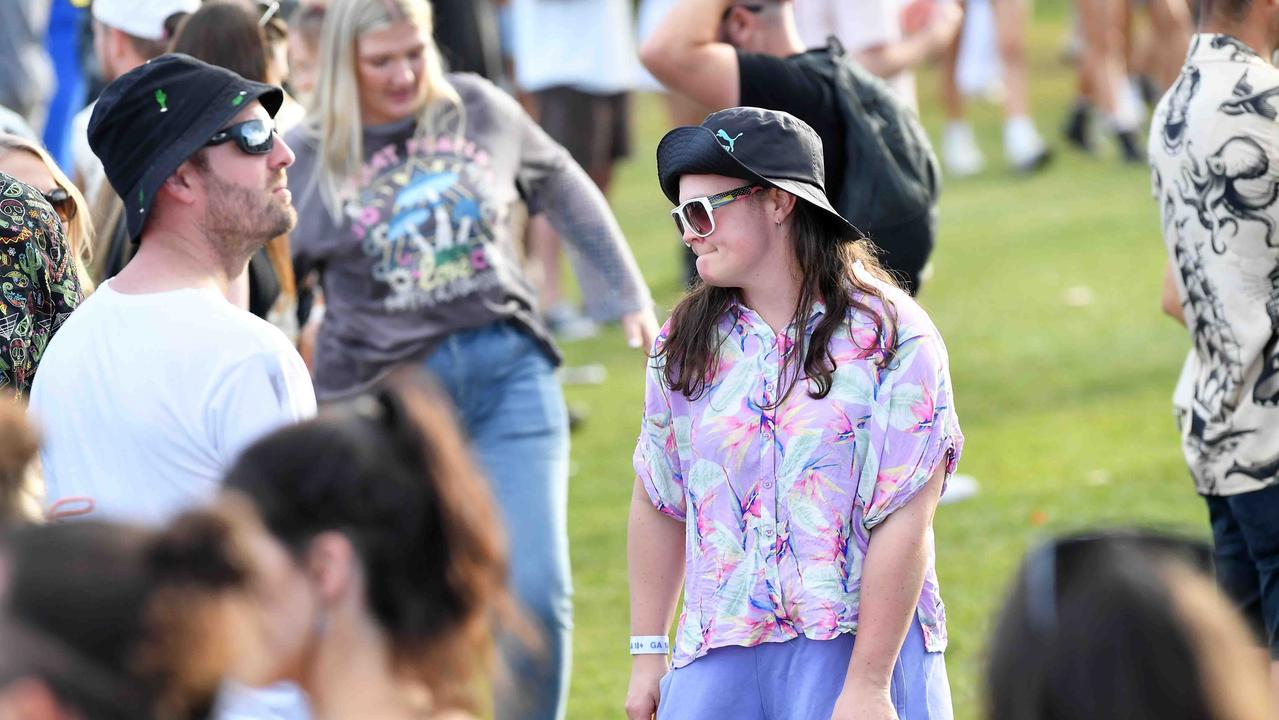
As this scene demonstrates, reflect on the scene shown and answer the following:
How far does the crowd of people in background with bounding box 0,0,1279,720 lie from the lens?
2.00m

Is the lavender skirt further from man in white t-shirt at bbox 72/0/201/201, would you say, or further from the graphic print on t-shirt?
man in white t-shirt at bbox 72/0/201/201

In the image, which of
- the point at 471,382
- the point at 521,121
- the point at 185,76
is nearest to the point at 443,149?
the point at 521,121

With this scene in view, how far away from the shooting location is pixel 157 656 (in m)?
1.98

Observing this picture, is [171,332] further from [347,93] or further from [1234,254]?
[1234,254]

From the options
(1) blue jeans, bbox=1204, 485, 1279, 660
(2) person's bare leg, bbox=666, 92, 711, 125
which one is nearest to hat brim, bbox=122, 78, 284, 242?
(1) blue jeans, bbox=1204, 485, 1279, 660

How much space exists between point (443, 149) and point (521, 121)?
0.29 metres

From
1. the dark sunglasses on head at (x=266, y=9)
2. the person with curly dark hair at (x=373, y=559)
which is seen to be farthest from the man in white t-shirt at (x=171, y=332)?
the dark sunglasses on head at (x=266, y=9)

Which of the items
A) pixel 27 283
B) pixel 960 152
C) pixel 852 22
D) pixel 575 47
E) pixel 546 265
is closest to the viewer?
pixel 27 283

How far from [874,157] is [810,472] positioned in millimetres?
1404

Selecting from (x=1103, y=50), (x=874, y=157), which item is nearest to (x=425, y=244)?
(x=874, y=157)

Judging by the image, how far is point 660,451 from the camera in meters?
3.40

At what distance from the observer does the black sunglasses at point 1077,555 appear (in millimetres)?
1962

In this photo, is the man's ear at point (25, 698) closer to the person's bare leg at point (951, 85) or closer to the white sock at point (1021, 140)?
the person's bare leg at point (951, 85)

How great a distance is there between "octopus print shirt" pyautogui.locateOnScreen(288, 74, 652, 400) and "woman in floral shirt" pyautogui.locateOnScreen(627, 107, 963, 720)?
140cm
